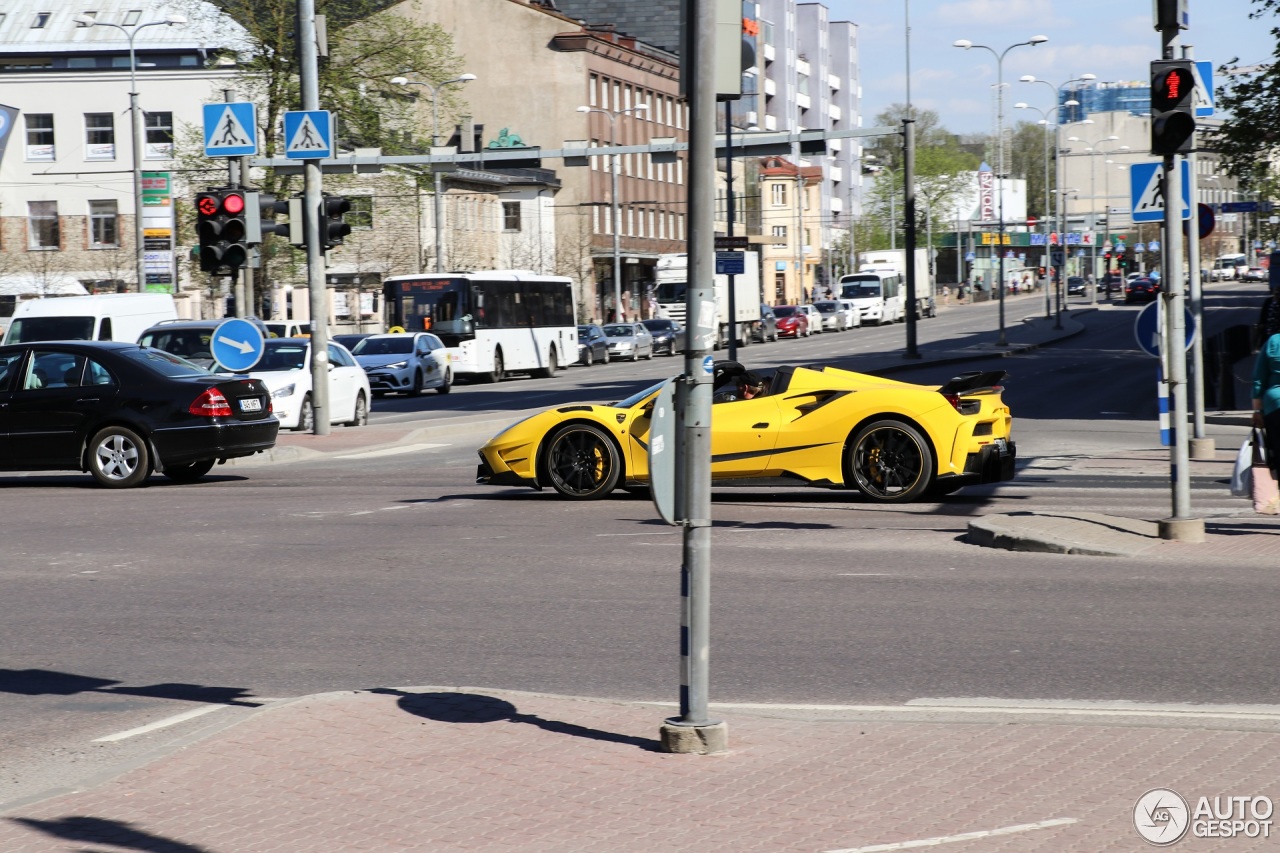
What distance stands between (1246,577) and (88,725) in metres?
7.15

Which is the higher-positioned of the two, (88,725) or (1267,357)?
(1267,357)

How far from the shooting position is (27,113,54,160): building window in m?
70.9

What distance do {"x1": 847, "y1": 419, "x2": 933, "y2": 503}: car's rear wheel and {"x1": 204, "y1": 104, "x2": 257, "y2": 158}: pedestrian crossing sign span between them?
11.7 meters

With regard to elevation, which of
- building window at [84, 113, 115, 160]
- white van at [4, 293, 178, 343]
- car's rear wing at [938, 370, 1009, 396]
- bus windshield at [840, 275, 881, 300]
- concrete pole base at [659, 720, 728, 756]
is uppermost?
building window at [84, 113, 115, 160]

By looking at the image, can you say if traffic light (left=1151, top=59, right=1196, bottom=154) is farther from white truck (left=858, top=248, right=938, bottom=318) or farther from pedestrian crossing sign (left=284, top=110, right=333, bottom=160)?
white truck (left=858, top=248, right=938, bottom=318)

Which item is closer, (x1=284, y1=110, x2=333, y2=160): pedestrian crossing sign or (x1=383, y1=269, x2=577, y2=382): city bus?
(x1=284, y1=110, x2=333, y2=160): pedestrian crossing sign

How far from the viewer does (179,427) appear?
1812 centimetres

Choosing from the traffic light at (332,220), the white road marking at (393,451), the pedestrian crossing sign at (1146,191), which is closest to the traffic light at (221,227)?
the traffic light at (332,220)

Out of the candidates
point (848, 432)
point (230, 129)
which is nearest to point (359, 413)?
point (230, 129)

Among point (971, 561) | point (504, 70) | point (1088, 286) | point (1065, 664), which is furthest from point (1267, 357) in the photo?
point (1088, 286)

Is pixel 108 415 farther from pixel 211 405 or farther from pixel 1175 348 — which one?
pixel 1175 348

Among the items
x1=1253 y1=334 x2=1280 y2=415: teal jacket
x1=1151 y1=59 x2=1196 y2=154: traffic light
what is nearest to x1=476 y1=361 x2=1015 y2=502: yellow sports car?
x1=1151 y1=59 x2=1196 y2=154: traffic light

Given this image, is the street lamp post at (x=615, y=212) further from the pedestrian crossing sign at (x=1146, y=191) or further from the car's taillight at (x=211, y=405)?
the pedestrian crossing sign at (x=1146, y=191)

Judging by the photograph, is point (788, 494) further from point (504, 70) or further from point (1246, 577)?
point (504, 70)
